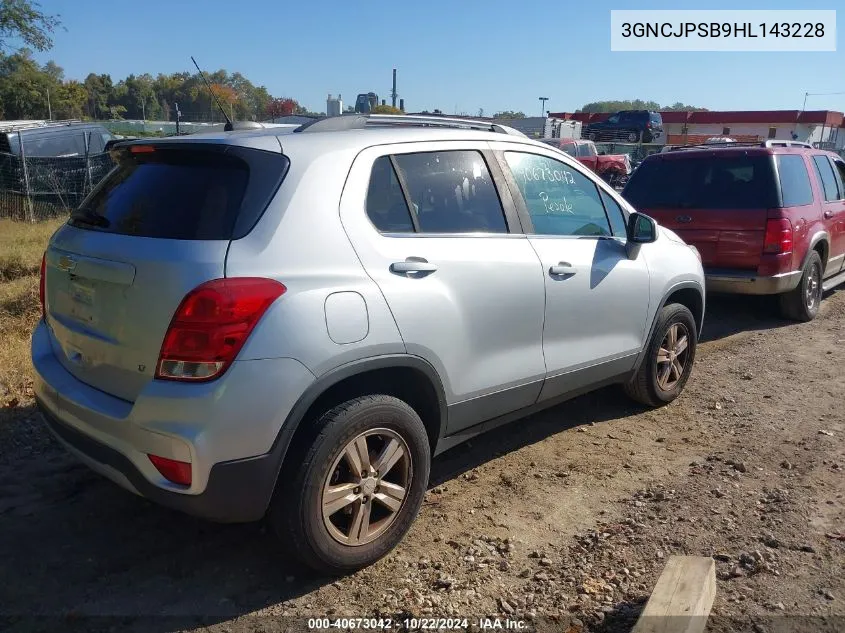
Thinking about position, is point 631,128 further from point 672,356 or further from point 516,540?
point 516,540

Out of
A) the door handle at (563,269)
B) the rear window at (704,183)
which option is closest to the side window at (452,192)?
the door handle at (563,269)

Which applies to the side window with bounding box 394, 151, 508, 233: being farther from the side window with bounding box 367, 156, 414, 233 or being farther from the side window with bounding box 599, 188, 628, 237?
the side window with bounding box 599, 188, 628, 237

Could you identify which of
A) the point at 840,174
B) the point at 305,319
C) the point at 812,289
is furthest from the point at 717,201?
the point at 305,319

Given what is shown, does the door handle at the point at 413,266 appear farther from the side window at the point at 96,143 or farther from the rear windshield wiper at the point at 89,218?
the side window at the point at 96,143

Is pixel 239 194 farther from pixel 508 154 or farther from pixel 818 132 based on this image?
pixel 818 132

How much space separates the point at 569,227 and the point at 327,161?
1.71 metres

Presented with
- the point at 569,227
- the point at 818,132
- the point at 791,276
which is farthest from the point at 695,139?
the point at 569,227

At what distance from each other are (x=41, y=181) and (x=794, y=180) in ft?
43.2

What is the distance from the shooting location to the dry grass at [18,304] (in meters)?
5.18

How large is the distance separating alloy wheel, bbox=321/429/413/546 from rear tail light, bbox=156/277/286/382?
657mm

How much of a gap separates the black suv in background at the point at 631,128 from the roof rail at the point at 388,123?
124 ft

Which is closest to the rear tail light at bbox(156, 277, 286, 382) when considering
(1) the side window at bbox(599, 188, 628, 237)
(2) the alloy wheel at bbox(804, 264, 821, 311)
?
(1) the side window at bbox(599, 188, 628, 237)

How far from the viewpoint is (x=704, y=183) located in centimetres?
773

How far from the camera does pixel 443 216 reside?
357 cm
